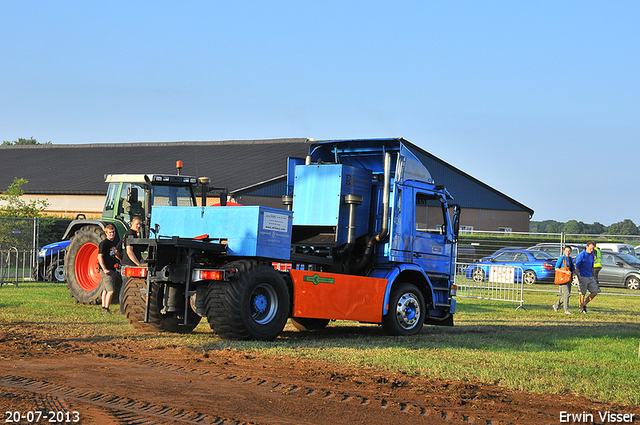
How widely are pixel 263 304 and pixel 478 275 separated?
48.8ft

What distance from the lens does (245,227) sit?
10.2 m

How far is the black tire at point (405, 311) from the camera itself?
12.0m

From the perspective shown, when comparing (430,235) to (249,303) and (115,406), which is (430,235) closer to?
(249,303)

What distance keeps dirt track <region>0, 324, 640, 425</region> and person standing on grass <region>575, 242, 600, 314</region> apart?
11.2 meters

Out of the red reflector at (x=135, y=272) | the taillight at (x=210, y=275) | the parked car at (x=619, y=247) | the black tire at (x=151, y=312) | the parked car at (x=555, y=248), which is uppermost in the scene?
the parked car at (x=619, y=247)

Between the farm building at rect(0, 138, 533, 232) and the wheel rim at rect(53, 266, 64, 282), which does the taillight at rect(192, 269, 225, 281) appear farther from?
the farm building at rect(0, 138, 533, 232)

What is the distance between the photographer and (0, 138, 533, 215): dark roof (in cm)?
4128

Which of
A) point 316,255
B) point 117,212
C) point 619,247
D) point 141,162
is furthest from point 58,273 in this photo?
point 619,247

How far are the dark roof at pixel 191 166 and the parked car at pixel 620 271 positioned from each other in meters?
17.7

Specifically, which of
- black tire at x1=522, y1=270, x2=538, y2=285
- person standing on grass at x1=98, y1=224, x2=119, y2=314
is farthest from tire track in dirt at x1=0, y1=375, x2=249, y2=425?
black tire at x1=522, y1=270, x2=538, y2=285

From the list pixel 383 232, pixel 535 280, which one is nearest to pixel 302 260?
pixel 383 232

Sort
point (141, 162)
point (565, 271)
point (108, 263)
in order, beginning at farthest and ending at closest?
point (141, 162), point (565, 271), point (108, 263)

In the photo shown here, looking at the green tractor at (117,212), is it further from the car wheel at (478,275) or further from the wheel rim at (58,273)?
the car wheel at (478,275)

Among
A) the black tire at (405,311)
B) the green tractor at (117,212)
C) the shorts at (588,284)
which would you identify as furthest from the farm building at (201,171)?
the black tire at (405,311)
